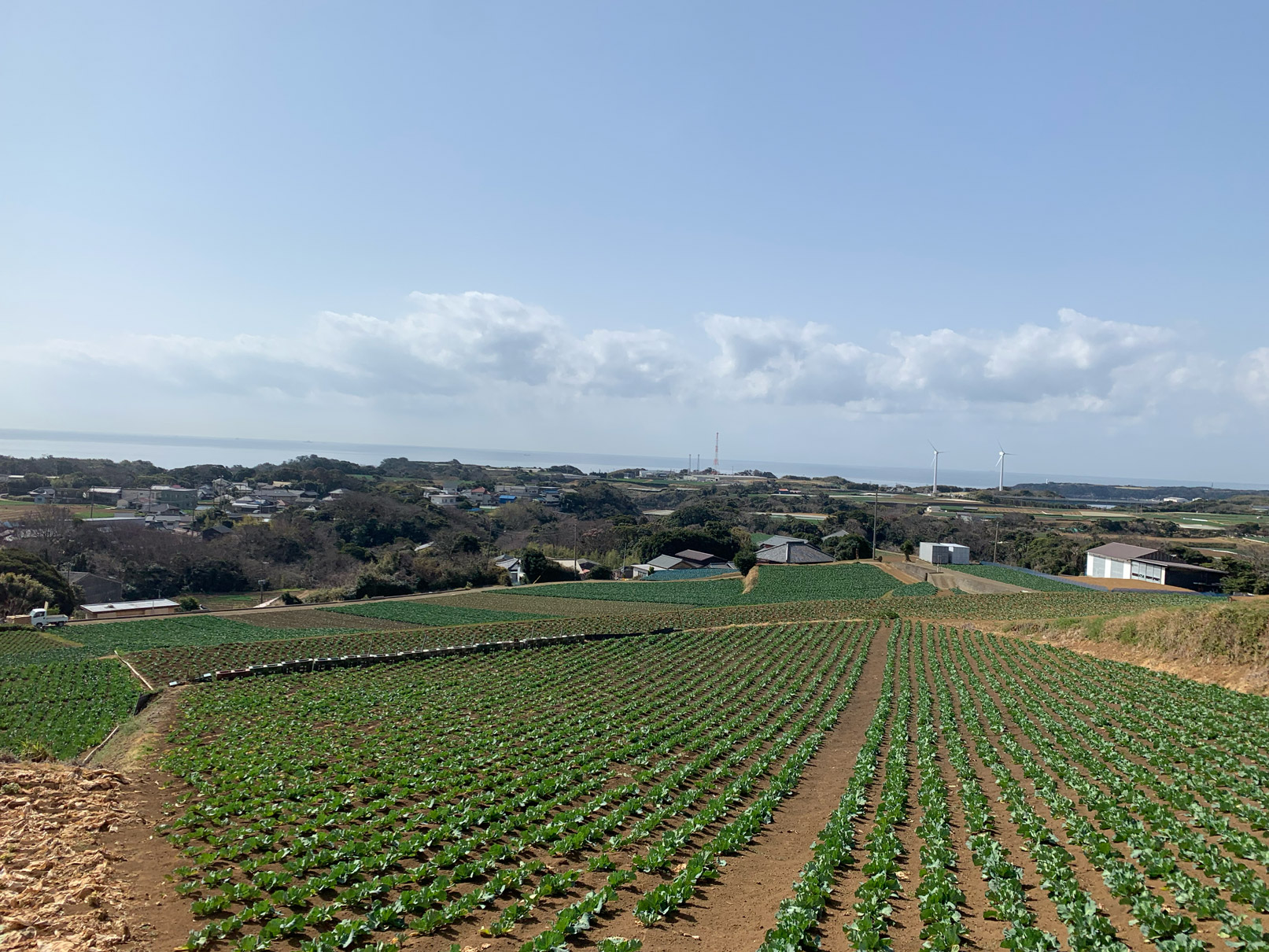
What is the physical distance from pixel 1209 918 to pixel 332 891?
1063 centimetres

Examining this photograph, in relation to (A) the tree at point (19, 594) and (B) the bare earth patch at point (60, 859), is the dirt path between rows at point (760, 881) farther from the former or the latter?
(A) the tree at point (19, 594)

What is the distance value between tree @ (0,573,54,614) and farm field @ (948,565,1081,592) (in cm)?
7263

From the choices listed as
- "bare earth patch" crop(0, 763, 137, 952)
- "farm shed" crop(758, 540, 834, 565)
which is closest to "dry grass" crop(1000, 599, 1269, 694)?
"bare earth patch" crop(0, 763, 137, 952)

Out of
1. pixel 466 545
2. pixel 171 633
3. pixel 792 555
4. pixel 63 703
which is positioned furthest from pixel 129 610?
pixel 792 555

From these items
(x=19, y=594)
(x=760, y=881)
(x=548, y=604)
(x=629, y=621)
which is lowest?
(x=548, y=604)

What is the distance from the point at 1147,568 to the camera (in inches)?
2304

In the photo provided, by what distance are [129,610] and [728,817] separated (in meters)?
58.0

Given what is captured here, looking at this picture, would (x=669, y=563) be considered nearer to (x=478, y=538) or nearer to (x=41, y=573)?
(x=478, y=538)

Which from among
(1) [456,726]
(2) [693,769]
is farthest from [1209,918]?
(1) [456,726]

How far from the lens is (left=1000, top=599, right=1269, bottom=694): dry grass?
24.6 m

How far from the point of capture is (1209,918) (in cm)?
780

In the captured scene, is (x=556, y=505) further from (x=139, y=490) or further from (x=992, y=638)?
(x=992, y=638)

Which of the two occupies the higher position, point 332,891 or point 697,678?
point 332,891

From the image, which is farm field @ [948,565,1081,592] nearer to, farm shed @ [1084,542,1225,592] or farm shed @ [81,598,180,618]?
farm shed @ [1084,542,1225,592]
